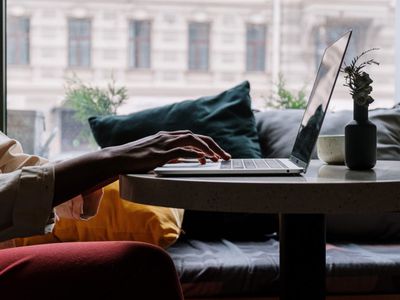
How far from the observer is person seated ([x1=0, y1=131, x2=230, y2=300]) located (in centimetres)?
85

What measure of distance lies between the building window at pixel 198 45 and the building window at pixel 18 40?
73 centimetres

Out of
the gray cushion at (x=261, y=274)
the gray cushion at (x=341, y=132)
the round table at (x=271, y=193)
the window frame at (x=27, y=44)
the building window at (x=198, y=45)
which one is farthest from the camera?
the building window at (x=198, y=45)

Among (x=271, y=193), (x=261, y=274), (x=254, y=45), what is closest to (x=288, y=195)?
(x=271, y=193)

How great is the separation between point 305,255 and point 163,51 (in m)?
1.77

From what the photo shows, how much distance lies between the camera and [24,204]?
33.2 inches

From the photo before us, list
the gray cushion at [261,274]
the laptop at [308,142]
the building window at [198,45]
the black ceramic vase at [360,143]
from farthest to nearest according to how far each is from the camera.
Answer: the building window at [198,45]
the gray cushion at [261,274]
the black ceramic vase at [360,143]
the laptop at [308,142]

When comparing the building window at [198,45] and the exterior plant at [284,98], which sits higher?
the building window at [198,45]

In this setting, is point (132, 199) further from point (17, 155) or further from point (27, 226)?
point (17, 155)

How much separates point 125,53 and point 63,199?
5.96 feet

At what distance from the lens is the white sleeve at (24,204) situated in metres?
0.84

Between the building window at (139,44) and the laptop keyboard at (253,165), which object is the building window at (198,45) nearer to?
the building window at (139,44)

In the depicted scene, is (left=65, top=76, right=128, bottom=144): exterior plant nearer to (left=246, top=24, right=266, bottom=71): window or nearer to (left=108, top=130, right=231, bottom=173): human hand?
(left=246, top=24, right=266, bottom=71): window

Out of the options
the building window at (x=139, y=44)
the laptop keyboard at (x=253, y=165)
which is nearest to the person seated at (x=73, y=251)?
the laptop keyboard at (x=253, y=165)

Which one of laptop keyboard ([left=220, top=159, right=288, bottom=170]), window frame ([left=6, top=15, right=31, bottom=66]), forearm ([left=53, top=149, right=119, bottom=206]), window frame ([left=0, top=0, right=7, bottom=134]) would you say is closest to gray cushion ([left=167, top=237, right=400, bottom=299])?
laptop keyboard ([left=220, top=159, right=288, bottom=170])
